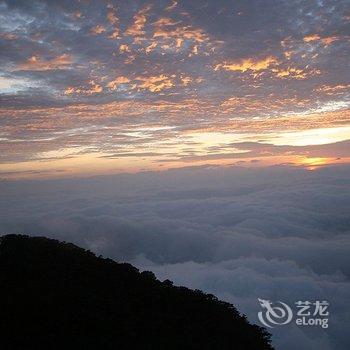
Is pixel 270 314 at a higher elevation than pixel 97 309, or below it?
below

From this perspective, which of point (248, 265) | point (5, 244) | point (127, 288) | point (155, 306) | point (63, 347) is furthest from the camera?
point (248, 265)

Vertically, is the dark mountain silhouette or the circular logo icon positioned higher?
the dark mountain silhouette

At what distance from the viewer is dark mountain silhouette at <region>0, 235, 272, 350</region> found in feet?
53.8

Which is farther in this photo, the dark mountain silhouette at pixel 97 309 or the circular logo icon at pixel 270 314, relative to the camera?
the circular logo icon at pixel 270 314

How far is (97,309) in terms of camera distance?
19.3 meters

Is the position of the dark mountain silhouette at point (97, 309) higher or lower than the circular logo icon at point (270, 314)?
higher

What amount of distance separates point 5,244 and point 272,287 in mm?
96169

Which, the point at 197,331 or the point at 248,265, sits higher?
the point at 197,331

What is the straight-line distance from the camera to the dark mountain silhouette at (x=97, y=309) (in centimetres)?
1639

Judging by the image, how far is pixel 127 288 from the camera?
24.3 meters

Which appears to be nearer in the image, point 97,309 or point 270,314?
point 97,309

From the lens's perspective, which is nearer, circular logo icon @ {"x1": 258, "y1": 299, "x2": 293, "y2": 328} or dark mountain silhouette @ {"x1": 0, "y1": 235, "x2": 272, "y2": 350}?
dark mountain silhouette @ {"x1": 0, "y1": 235, "x2": 272, "y2": 350}

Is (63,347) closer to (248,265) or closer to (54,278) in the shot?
(54,278)

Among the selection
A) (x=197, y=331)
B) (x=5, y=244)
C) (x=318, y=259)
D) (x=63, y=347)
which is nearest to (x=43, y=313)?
(x=63, y=347)
